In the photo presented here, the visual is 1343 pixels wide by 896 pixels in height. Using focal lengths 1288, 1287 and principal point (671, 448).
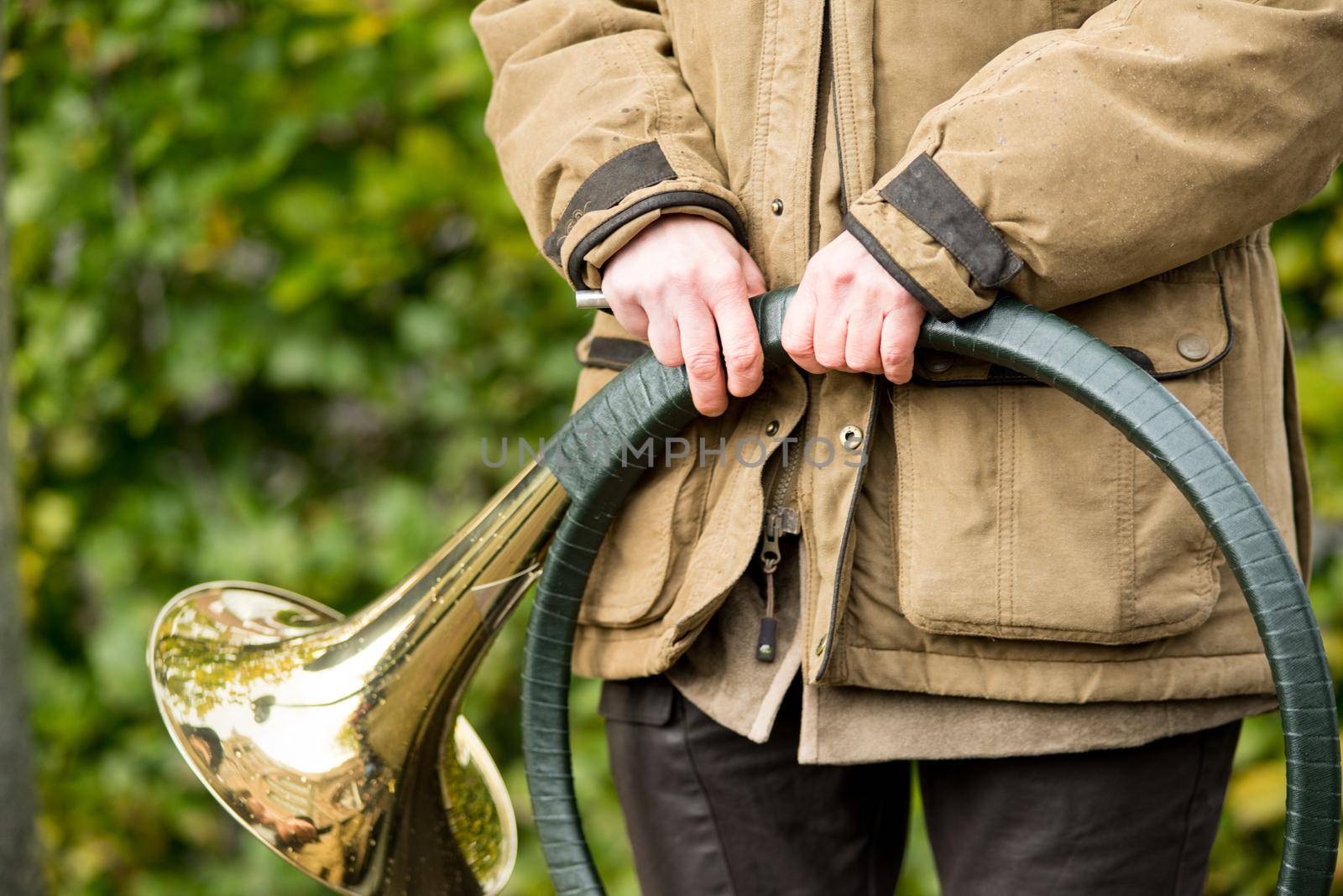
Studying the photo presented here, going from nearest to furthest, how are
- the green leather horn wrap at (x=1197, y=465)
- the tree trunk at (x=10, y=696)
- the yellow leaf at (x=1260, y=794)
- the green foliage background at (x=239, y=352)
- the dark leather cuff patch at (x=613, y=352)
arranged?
the green leather horn wrap at (x=1197, y=465)
the dark leather cuff patch at (x=613, y=352)
the tree trunk at (x=10, y=696)
the yellow leaf at (x=1260, y=794)
the green foliage background at (x=239, y=352)

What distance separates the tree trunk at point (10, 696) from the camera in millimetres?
1790

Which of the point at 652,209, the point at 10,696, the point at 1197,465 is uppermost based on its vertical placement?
the point at 652,209

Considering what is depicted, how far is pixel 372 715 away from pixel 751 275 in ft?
1.85

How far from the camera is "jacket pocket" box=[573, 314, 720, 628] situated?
3.75 feet

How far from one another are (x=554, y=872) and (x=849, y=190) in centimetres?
67

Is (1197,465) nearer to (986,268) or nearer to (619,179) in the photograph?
(986,268)

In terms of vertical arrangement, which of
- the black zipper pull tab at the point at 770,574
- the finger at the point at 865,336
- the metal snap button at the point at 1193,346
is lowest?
the black zipper pull tab at the point at 770,574

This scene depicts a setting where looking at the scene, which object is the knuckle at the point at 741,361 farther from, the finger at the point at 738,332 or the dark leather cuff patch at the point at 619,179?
the dark leather cuff patch at the point at 619,179

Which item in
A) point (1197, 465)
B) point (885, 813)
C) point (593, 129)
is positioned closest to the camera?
point (1197, 465)

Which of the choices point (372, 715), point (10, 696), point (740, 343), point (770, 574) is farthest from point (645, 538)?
point (10, 696)

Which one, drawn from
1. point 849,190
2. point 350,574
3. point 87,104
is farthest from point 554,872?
point 87,104

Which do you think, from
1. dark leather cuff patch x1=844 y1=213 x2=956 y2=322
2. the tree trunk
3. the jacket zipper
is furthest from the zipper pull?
the tree trunk

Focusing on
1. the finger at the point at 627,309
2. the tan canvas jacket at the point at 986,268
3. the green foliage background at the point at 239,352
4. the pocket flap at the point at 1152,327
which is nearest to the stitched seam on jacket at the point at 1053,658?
the tan canvas jacket at the point at 986,268

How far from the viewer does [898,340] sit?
38.5 inches
